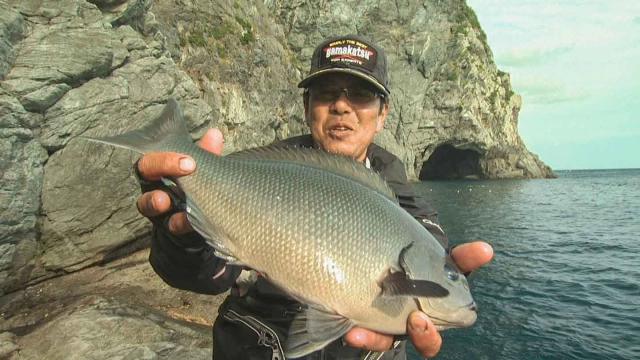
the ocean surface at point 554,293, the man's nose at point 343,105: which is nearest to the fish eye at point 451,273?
the man's nose at point 343,105

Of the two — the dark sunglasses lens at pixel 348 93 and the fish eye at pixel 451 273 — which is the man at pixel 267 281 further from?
the fish eye at pixel 451 273

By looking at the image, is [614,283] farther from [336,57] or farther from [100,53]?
[100,53]

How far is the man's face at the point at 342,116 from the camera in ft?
10.6

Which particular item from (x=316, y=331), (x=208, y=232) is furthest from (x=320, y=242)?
(x=208, y=232)

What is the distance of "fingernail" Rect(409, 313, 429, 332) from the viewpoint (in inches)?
86.9

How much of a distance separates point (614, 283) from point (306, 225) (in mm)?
13470

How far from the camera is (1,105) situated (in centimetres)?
788

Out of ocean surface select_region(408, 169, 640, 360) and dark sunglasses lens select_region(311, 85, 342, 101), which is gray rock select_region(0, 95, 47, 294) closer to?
dark sunglasses lens select_region(311, 85, 342, 101)

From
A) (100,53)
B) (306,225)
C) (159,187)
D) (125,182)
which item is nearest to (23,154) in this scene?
(125,182)

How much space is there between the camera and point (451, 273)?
2.45 m

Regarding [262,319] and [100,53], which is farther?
[100,53]

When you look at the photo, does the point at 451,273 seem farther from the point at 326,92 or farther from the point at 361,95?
the point at 326,92

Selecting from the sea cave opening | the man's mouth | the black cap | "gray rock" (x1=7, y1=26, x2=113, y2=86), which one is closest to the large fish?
the man's mouth

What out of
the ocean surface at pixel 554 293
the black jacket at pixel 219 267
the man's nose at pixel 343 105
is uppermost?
the man's nose at pixel 343 105
